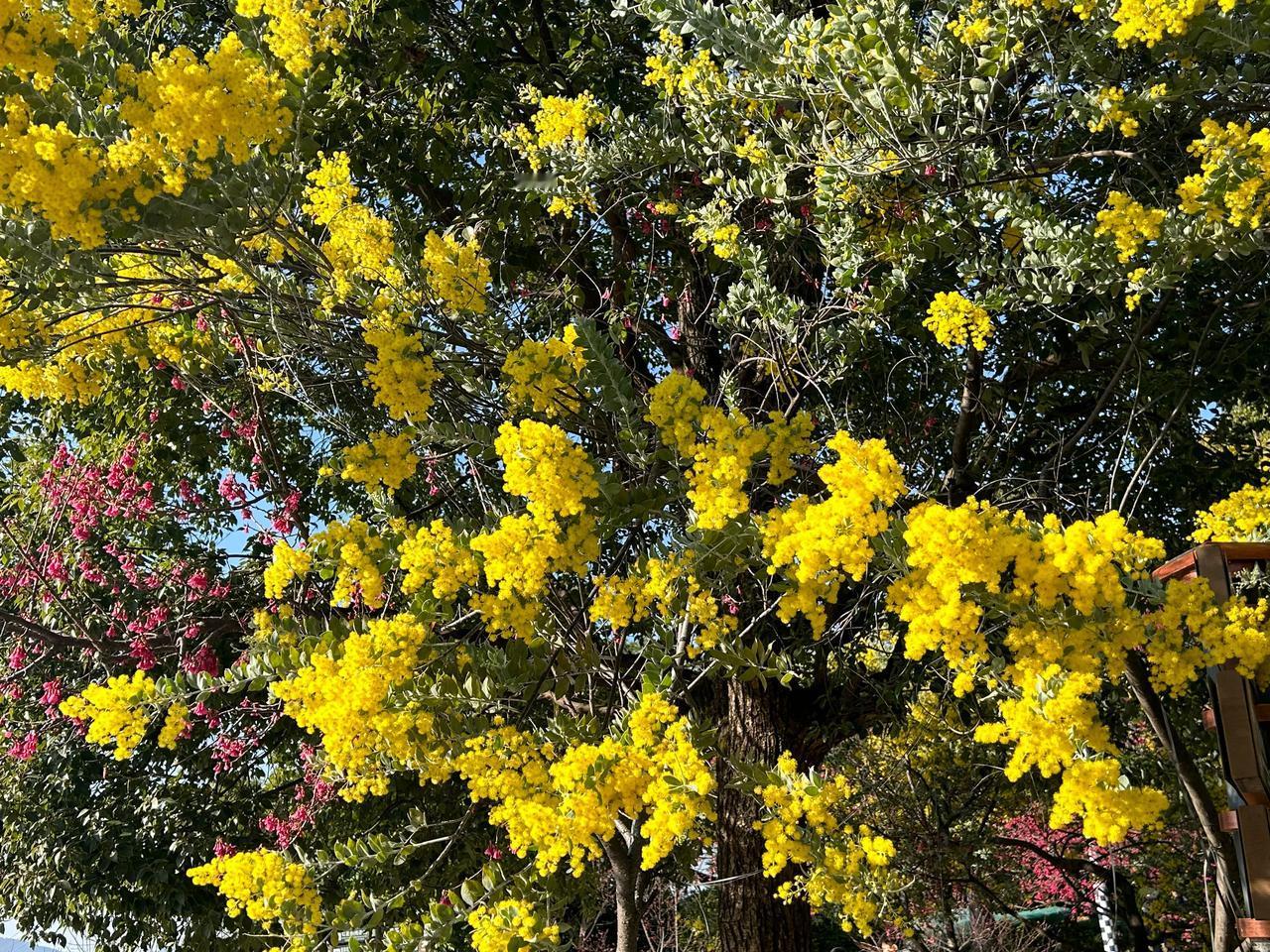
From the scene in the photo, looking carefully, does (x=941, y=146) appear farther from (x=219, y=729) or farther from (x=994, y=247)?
(x=219, y=729)

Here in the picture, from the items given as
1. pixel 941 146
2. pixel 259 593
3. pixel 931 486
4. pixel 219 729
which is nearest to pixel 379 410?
pixel 259 593

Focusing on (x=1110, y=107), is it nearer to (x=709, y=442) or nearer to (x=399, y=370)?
(x=709, y=442)

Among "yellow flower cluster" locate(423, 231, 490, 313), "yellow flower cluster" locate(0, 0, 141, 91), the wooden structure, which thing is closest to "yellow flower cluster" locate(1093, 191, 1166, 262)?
the wooden structure

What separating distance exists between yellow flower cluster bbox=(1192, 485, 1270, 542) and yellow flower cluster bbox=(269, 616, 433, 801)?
257 cm

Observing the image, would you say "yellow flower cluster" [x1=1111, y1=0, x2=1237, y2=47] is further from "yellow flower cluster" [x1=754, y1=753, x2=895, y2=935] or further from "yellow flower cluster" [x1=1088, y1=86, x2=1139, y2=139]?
"yellow flower cluster" [x1=754, y1=753, x2=895, y2=935]

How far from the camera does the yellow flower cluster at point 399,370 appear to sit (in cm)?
311

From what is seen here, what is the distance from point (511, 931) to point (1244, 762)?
6.48 ft

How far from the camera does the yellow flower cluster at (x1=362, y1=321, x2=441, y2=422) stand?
10.2 feet

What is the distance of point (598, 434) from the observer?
12.4 ft

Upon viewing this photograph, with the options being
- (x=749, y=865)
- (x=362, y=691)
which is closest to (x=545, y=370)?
(x=362, y=691)

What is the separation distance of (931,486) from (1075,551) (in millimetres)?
2107

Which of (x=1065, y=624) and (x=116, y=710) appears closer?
(x=1065, y=624)

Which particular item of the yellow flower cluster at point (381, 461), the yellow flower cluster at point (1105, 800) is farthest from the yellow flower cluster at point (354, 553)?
the yellow flower cluster at point (1105, 800)

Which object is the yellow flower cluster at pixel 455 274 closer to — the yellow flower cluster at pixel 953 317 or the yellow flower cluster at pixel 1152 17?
the yellow flower cluster at pixel 953 317
